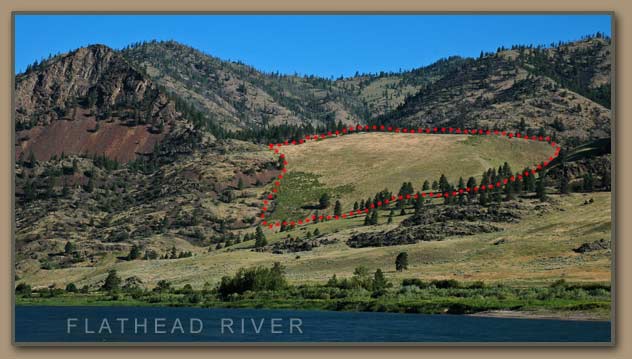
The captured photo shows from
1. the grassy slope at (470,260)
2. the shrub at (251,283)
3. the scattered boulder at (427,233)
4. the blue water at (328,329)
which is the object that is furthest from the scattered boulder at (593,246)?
the blue water at (328,329)

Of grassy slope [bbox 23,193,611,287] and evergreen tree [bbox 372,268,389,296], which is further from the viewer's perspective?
grassy slope [bbox 23,193,611,287]

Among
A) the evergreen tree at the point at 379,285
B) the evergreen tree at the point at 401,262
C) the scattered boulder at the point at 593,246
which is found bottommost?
the evergreen tree at the point at 379,285

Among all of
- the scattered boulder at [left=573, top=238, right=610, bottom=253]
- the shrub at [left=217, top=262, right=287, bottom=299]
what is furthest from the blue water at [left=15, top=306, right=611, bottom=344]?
the scattered boulder at [left=573, top=238, right=610, bottom=253]

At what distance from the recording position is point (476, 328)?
250ft

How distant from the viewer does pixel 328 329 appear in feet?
243

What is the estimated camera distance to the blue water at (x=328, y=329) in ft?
217

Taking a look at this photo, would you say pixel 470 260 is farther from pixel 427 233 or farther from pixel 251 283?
pixel 251 283

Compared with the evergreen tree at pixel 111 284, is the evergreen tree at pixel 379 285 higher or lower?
higher

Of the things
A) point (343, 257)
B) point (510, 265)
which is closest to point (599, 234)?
point (510, 265)

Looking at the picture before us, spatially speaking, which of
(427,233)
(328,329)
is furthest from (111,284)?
(328,329)

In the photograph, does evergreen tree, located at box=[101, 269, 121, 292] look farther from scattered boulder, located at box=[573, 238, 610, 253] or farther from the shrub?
scattered boulder, located at box=[573, 238, 610, 253]

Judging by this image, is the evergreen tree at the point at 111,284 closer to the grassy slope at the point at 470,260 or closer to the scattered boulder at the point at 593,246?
the grassy slope at the point at 470,260

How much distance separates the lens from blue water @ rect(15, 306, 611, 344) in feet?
217

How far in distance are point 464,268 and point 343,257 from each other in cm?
3407
